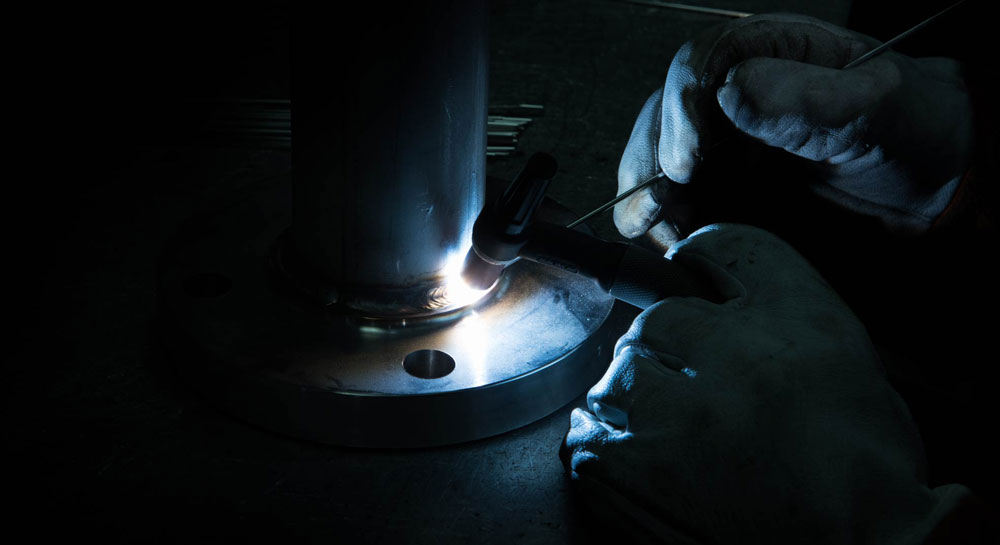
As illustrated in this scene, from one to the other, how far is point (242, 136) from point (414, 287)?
76 centimetres

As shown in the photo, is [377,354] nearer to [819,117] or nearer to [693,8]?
[819,117]

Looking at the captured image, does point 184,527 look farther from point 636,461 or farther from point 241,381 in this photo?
point 636,461

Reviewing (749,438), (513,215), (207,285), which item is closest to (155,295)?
(207,285)

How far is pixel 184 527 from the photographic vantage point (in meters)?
0.84

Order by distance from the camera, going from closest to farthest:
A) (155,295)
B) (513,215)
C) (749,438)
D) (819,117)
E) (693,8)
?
1. (749,438)
2. (513,215)
3. (819,117)
4. (155,295)
5. (693,8)

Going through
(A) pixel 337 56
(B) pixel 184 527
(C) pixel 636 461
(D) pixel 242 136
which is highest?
(A) pixel 337 56

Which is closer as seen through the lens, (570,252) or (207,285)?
(570,252)

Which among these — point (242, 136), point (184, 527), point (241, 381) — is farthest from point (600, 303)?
point (242, 136)

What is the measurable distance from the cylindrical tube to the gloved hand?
267 millimetres

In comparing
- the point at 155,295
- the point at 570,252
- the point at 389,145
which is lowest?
the point at 155,295

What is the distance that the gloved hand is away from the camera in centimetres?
76

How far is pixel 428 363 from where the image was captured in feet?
3.26

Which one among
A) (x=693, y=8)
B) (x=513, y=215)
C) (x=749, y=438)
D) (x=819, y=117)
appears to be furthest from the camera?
(x=693, y=8)

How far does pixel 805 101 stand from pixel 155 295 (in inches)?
35.2
